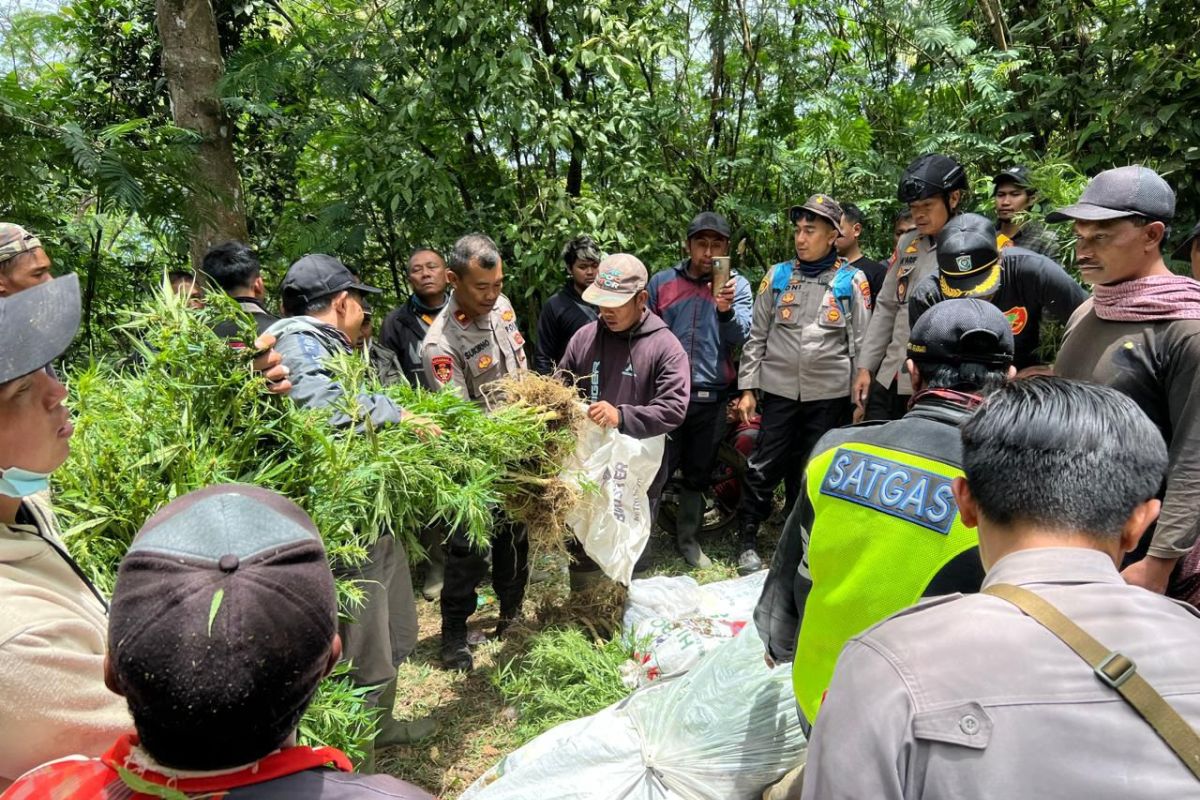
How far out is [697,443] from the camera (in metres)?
4.80

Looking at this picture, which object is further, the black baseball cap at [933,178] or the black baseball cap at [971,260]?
the black baseball cap at [933,178]

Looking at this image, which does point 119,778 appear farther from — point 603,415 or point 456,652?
point 456,652

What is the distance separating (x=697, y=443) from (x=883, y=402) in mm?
1108

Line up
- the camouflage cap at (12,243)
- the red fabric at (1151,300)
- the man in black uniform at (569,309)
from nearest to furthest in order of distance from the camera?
the red fabric at (1151,300) < the camouflage cap at (12,243) < the man in black uniform at (569,309)

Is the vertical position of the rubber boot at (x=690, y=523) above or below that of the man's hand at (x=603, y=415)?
below

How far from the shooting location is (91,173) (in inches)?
137

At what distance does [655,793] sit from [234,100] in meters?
4.11

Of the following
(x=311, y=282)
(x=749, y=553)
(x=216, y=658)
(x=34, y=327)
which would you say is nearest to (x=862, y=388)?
(x=749, y=553)

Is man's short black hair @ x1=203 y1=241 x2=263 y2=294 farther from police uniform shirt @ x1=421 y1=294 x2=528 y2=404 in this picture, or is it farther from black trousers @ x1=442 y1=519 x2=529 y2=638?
black trousers @ x1=442 y1=519 x2=529 y2=638

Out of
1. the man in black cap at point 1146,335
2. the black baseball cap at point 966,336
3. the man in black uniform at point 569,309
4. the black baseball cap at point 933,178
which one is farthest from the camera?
the man in black uniform at point 569,309

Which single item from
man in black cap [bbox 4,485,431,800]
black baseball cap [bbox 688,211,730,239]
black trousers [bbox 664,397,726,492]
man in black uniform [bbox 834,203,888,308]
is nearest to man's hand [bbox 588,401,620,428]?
black trousers [bbox 664,397,726,492]

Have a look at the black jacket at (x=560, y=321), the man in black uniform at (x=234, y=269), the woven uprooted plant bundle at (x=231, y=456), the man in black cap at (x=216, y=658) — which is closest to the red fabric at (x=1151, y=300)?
the woven uprooted plant bundle at (x=231, y=456)

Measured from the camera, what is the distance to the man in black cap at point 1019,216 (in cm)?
411

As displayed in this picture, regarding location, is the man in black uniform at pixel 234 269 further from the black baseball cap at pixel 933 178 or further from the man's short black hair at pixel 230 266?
the black baseball cap at pixel 933 178
